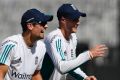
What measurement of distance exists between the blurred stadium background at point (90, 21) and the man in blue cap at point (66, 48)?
9659 mm

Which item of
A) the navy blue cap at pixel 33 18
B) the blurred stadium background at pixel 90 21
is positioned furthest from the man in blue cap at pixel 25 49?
the blurred stadium background at pixel 90 21

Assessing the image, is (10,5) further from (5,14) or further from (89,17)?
(89,17)

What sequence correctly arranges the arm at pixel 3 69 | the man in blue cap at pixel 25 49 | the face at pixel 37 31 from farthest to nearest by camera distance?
the face at pixel 37 31, the man in blue cap at pixel 25 49, the arm at pixel 3 69

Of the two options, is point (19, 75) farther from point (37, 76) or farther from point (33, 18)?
point (33, 18)

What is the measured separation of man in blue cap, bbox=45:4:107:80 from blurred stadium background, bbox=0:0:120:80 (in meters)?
9.66

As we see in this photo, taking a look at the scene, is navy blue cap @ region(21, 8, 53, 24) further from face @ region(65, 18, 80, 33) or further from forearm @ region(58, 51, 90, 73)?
forearm @ region(58, 51, 90, 73)

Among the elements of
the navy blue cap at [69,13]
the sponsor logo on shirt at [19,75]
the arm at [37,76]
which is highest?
the navy blue cap at [69,13]

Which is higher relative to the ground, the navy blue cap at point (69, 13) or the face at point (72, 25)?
the navy blue cap at point (69, 13)

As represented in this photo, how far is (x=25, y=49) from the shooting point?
1022cm

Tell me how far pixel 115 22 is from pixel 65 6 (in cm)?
1530

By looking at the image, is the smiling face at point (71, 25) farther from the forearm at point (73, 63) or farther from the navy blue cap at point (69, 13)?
the forearm at point (73, 63)

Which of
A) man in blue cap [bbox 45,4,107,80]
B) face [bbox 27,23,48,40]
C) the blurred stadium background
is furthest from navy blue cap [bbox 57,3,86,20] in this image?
the blurred stadium background

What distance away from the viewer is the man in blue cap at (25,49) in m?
9.91

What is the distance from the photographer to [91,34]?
984 inches
